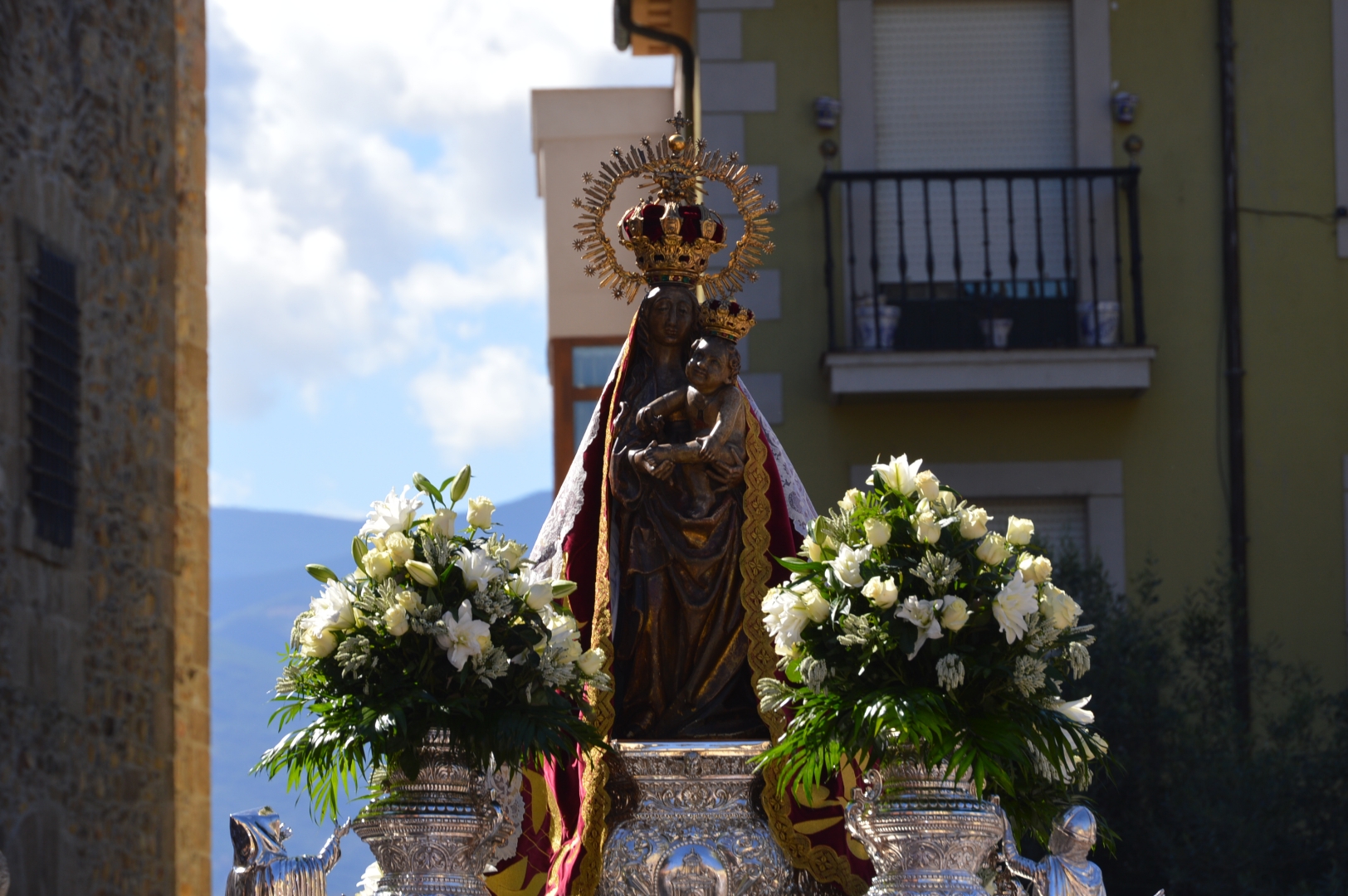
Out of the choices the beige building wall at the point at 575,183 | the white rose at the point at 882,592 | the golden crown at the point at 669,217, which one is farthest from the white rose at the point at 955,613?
the beige building wall at the point at 575,183

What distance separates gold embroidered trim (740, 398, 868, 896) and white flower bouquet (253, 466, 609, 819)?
2.03 ft

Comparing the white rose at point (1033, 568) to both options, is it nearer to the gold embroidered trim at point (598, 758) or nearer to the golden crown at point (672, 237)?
the gold embroidered trim at point (598, 758)

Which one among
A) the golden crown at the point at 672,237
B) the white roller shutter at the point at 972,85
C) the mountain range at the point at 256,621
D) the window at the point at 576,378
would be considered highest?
the white roller shutter at the point at 972,85

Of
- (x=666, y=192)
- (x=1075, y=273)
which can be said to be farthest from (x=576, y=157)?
(x=666, y=192)

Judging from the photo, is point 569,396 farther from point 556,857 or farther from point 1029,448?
point 556,857

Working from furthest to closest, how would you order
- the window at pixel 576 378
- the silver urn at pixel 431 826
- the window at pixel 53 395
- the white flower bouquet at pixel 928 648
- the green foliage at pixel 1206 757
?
the window at pixel 576 378, the window at pixel 53 395, the green foliage at pixel 1206 757, the silver urn at pixel 431 826, the white flower bouquet at pixel 928 648

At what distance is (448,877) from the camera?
6.38 metres

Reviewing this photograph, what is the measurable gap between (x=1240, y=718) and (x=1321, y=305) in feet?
8.60

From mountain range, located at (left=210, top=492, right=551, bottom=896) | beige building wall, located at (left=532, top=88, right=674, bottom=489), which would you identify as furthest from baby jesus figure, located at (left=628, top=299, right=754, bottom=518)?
mountain range, located at (left=210, top=492, right=551, bottom=896)

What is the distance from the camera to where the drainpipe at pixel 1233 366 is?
42.1 ft

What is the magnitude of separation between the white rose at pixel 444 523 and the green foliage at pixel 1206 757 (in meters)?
5.42

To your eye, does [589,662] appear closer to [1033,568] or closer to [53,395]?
[1033,568]

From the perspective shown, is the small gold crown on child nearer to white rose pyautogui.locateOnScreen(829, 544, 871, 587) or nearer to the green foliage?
white rose pyautogui.locateOnScreen(829, 544, 871, 587)

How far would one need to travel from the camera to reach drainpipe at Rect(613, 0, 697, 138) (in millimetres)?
14438
